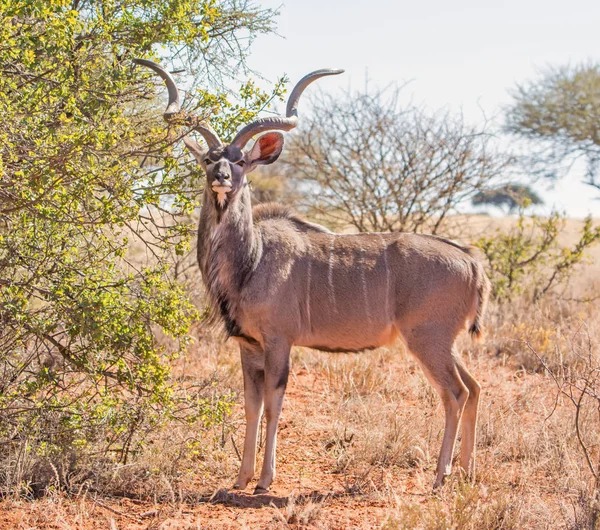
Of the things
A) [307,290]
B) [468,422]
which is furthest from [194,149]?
[468,422]

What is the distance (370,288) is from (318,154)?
16.3 ft

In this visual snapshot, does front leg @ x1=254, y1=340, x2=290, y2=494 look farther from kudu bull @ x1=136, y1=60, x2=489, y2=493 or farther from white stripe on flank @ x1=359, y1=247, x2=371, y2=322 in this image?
white stripe on flank @ x1=359, y1=247, x2=371, y2=322

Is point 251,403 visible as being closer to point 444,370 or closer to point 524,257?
point 444,370

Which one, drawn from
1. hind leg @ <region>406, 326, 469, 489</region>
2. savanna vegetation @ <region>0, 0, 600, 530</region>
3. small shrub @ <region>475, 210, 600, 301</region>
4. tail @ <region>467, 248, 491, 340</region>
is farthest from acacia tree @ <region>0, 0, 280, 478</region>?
small shrub @ <region>475, 210, 600, 301</region>

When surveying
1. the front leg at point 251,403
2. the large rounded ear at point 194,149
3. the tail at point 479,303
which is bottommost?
the front leg at point 251,403

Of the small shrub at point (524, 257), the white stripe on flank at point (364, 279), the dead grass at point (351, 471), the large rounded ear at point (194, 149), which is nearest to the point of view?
the dead grass at point (351, 471)

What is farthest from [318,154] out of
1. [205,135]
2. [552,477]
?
[552,477]

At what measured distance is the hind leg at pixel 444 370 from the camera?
16.4 ft

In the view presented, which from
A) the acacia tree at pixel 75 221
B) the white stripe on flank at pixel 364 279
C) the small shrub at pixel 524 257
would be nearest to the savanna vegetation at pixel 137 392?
the acacia tree at pixel 75 221

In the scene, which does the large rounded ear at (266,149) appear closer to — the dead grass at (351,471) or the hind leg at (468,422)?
the dead grass at (351,471)

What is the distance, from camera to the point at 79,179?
4082 millimetres

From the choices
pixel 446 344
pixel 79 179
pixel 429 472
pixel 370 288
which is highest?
pixel 79 179

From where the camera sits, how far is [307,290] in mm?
5133

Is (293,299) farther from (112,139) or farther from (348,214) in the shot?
(348,214)
